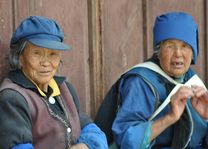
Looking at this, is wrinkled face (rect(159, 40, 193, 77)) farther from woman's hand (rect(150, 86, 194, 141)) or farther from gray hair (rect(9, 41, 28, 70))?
gray hair (rect(9, 41, 28, 70))

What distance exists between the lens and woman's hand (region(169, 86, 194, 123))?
9.02 feet

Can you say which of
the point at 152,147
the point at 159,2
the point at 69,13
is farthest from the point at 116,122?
the point at 159,2

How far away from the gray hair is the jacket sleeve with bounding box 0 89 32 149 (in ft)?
0.48

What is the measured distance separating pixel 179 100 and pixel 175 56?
27 centimetres

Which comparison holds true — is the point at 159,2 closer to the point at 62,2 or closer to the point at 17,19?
the point at 62,2

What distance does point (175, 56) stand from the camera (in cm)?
293

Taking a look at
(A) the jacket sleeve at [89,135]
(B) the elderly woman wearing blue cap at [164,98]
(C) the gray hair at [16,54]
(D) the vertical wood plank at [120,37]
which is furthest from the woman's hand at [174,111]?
(C) the gray hair at [16,54]

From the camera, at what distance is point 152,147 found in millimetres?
2887

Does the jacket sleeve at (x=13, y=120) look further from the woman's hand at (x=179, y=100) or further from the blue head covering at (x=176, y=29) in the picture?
the blue head covering at (x=176, y=29)

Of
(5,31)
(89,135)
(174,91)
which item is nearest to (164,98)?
(174,91)

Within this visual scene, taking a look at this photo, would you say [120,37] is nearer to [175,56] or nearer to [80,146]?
[175,56]

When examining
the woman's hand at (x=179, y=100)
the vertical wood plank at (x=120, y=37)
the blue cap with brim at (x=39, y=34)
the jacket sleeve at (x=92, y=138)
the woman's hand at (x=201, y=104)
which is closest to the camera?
the blue cap with brim at (x=39, y=34)

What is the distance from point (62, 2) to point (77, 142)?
29.9 inches

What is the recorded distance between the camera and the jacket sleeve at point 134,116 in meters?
2.76
